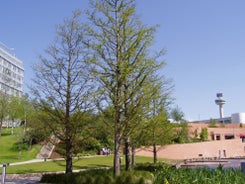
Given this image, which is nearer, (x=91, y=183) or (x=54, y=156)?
(x=91, y=183)

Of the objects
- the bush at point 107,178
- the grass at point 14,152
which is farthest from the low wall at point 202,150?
the bush at point 107,178

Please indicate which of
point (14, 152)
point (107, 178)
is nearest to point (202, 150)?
point (14, 152)

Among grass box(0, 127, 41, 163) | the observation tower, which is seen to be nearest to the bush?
grass box(0, 127, 41, 163)

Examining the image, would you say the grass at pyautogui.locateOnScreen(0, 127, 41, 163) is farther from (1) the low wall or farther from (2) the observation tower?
(2) the observation tower

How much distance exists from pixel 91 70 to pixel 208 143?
48834 mm

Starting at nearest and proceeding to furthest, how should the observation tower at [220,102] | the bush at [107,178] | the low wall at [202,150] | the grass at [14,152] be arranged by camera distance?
1. the bush at [107,178]
2. the grass at [14,152]
3. the low wall at [202,150]
4. the observation tower at [220,102]

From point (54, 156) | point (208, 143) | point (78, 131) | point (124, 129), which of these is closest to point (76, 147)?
point (78, 131)

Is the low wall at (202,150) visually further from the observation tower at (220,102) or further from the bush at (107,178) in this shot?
the observation tower at (220,102)

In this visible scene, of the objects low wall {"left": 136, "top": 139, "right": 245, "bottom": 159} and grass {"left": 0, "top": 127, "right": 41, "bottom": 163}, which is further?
low wall {"left": 136, "top": 139, "right": 245, "bottom": 159}

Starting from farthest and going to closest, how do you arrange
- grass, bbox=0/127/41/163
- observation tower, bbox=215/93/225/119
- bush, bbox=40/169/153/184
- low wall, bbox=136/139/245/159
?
1. observation tower, bbox=215/93/225/119
2. low wall, bbox=136/139/245/159
3. grass, bbox=0/127/41/163
4. bush, bbox=40/169/153/184

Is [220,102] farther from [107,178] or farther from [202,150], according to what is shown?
[107,178]

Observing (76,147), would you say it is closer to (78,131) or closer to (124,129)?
(78,131)

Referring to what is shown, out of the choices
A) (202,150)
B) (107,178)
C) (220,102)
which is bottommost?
(107,178)

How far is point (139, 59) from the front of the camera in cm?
1609
